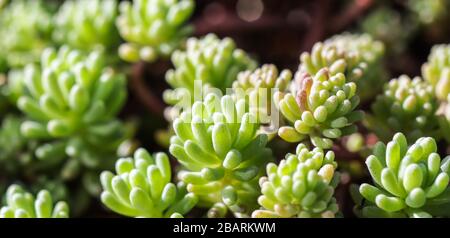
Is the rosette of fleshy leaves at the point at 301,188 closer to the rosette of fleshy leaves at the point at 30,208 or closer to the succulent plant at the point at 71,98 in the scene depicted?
the rosette of fleshy leaves at the point at 30,208

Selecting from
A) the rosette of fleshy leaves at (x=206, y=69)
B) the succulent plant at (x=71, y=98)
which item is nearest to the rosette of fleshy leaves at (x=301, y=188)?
the rosette of fleshy leaves at (x=206, y=69)

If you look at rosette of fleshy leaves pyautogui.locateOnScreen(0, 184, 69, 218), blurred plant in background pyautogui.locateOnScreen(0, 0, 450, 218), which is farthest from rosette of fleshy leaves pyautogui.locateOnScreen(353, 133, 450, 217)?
rosette of fleshy leaves pyautogui.locateOnScreen(0, 184, 69, 218)

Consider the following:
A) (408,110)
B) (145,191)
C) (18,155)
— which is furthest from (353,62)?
(18,155)

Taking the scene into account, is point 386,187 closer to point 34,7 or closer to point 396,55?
point 396,55

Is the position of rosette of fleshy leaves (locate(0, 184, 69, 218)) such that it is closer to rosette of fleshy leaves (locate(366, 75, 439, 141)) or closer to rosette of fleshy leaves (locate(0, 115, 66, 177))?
rosette of fleshy leaves (locate(0, 115, 66, 177))

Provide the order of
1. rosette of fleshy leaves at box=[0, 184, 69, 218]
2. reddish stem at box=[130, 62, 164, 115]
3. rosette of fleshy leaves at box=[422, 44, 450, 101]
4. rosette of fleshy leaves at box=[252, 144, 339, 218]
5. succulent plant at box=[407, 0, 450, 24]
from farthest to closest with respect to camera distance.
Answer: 1. succulent plant at box=[407, 0, 450, 24]
2. reddish stem at box=[130, 62, 164, 115]
3. rosette of fleshy leaves at box=[422, 44, 450, 101]
4. rosette of fleshy leaves at box=[0, 184, 69, 218]
5. rosette of fleshy leaves at box=[252, 144, 339, 218]

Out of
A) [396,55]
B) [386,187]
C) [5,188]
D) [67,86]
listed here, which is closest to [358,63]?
[386,187]

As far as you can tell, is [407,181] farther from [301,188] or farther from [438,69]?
[438,69]
